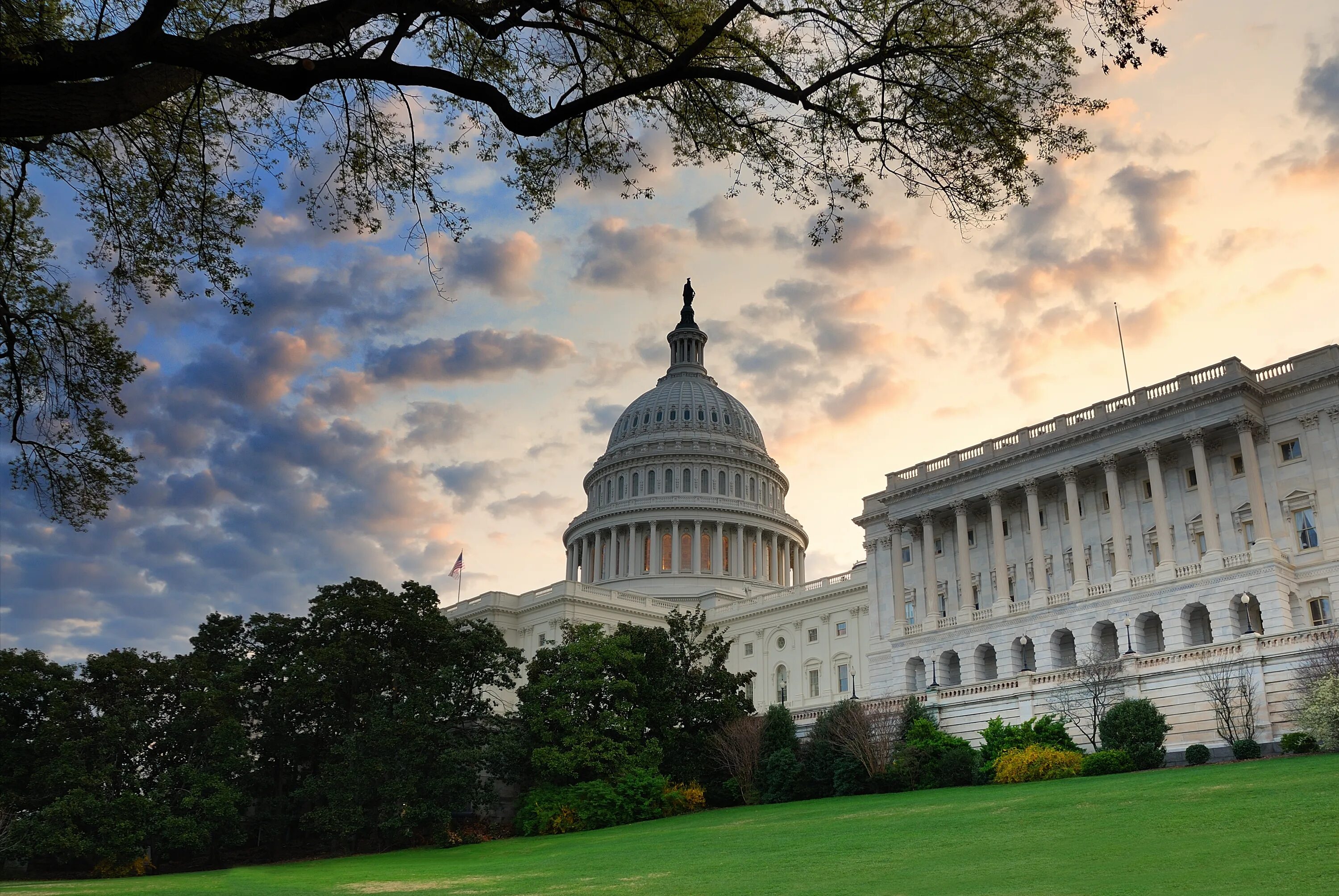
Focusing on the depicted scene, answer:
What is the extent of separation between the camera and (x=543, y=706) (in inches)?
2331

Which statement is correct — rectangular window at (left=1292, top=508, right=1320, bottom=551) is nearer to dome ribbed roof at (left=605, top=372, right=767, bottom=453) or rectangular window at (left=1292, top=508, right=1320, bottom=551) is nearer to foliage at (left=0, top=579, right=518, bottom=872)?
foliage at (left=0, top=579, right=518, bottom=872)

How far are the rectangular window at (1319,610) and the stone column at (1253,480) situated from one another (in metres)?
3.46

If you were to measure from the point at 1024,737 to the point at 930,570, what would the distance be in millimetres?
29660

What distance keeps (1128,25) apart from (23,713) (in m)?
58.7

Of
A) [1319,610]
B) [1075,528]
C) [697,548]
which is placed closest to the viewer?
[1319,610]

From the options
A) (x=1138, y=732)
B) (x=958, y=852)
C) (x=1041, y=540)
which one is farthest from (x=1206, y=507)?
(x=958, y=852)

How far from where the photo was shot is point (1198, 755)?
44688mm

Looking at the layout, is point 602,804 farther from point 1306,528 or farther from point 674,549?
point 674,549

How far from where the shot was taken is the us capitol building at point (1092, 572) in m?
57.3

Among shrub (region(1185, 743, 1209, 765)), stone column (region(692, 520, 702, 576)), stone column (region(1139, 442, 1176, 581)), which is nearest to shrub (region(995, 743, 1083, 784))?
shrub (region(1185, 743, 1209, 765))

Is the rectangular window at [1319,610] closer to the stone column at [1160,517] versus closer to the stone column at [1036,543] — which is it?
the stone column at [1160,517]

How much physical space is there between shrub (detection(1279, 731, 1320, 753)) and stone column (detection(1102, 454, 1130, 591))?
86.6ft

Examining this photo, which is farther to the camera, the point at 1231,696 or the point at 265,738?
the point at 265,738

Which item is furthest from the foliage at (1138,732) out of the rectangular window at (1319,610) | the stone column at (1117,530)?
the stone column at (1117,530)
